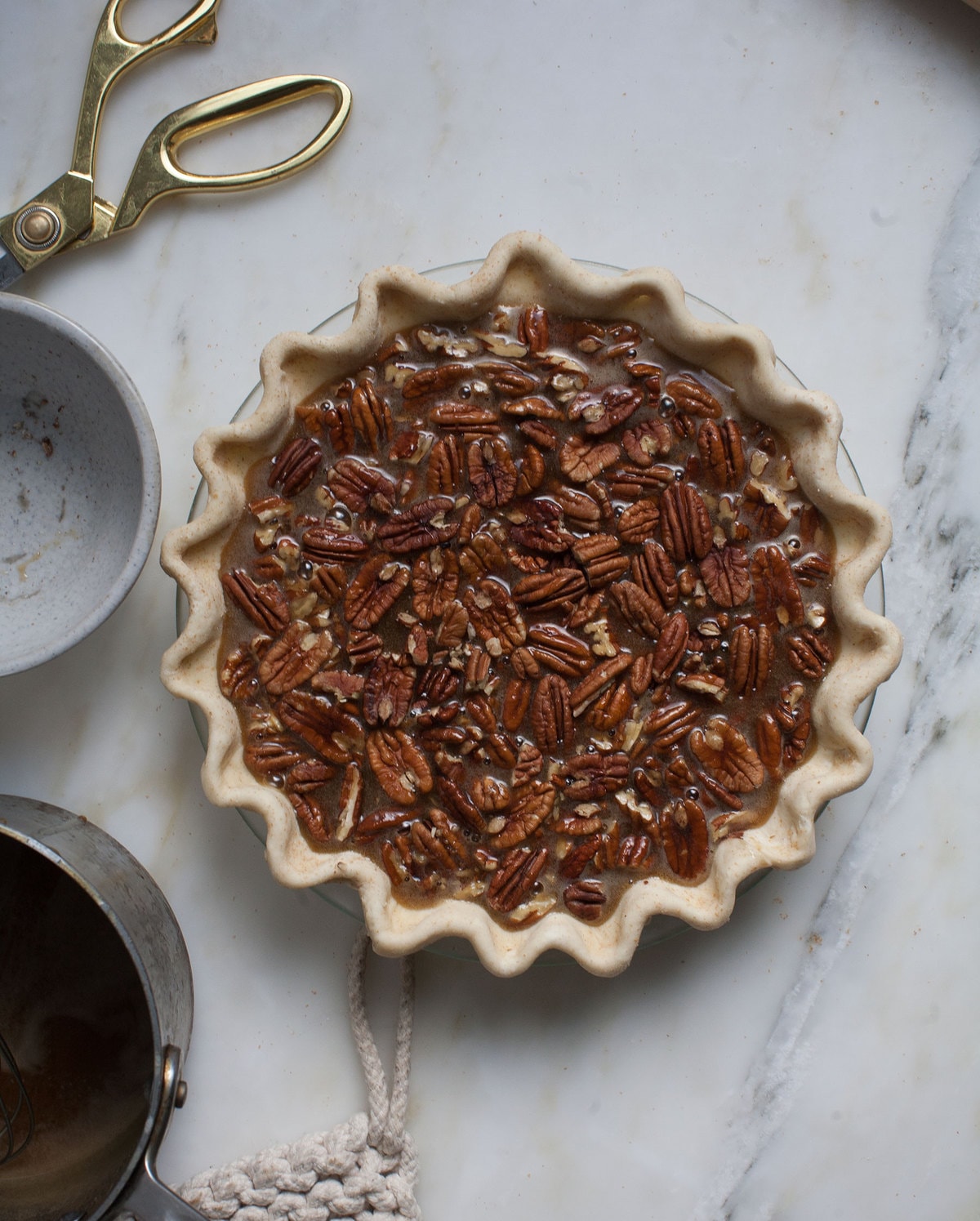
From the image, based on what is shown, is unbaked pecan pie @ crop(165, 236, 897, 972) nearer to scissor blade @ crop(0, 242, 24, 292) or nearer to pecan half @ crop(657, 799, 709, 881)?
pecan half @ crop(657, 799, 709, 881)

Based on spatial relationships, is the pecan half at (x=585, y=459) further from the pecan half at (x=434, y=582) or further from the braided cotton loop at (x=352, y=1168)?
the braided cotton loop at (x=352, y=1168)

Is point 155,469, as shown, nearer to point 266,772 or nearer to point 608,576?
point 266,772

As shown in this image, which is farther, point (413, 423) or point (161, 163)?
point (161, 163)

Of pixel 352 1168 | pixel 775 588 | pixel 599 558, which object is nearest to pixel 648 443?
pixel 599 558

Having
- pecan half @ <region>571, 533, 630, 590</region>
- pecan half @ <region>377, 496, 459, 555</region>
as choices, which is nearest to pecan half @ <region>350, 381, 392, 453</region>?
pecan half @ <region>377, 496, 459, 555</region>

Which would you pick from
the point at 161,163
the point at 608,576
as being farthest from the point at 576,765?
the point at 161,163

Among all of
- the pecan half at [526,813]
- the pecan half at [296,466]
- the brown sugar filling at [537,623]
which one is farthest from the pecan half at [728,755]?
the pecan half at [296,466]
